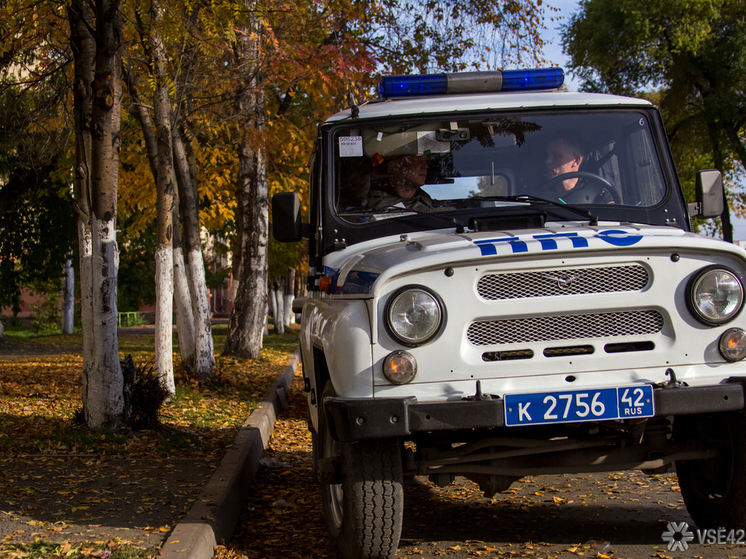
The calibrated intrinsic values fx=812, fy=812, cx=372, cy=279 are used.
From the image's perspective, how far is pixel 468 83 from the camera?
5668 millimetres

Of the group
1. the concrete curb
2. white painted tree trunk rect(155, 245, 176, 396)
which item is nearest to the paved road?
the concrete curb

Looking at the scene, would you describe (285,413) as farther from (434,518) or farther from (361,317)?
(361,317)

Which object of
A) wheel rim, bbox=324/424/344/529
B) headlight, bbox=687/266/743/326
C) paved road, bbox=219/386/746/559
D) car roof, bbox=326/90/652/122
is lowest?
paved road, bbox=219/386/746/559

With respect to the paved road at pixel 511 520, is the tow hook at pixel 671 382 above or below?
above

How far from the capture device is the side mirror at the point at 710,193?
498cm

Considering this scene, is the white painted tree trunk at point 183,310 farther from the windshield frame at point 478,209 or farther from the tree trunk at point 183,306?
the windshield frame at point 478,209

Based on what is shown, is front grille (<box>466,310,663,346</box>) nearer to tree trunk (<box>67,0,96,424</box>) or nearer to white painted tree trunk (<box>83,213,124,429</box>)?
white painted tree trunk (<box>83,213,124,429</box>)

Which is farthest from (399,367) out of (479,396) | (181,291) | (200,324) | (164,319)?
(200,324)

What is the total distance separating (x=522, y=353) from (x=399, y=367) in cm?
60

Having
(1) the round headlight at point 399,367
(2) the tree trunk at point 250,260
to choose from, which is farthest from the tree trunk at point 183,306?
(1) the round headlight at point 399,367

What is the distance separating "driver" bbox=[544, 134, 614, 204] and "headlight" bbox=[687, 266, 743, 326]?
3.63ft

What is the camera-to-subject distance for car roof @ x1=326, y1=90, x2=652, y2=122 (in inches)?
196

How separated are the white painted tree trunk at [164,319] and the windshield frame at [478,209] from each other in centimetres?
515

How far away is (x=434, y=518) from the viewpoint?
523cm
